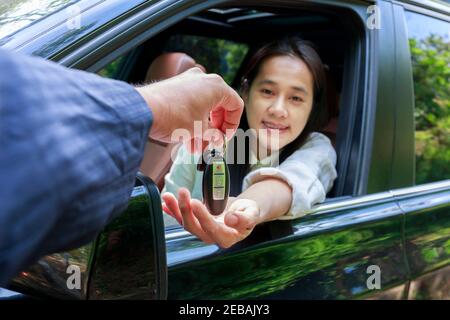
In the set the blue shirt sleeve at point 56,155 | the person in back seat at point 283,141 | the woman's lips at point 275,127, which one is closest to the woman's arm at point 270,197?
the person in back seat at point 283,141

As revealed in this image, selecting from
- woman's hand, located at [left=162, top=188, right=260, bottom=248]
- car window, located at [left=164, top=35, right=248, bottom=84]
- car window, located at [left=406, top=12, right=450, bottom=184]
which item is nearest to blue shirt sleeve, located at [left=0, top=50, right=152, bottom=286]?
woman's hand, located at [left=162, top=188, right=260, bottom=248]

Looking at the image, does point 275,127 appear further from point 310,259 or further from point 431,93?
point 431,93

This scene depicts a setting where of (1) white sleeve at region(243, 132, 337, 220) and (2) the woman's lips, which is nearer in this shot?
(1) white sleeve at region(243, 132, 337, 220)

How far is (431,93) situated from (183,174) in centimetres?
104

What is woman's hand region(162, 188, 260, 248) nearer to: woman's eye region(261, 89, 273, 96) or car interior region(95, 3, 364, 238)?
car interior region(95, 3, 364, 238)

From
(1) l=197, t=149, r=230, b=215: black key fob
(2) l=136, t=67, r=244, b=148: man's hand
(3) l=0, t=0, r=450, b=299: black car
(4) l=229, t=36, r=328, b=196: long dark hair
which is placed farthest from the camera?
(4) l=229, t=36, r=328, b=196: long dark hair

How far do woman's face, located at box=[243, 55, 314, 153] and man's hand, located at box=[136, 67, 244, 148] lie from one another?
0.94 m

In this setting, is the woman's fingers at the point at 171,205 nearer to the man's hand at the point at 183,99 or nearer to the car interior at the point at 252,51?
the man's hand at the point at 183,99

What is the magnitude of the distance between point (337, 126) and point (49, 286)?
146 cm

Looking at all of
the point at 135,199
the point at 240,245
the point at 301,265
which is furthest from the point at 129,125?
the point at 301,265

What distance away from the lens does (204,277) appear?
1548mm

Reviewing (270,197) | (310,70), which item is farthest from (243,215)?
(310,70)

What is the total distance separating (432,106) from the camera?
97.5 inches

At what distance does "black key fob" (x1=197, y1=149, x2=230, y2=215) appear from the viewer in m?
1.59
